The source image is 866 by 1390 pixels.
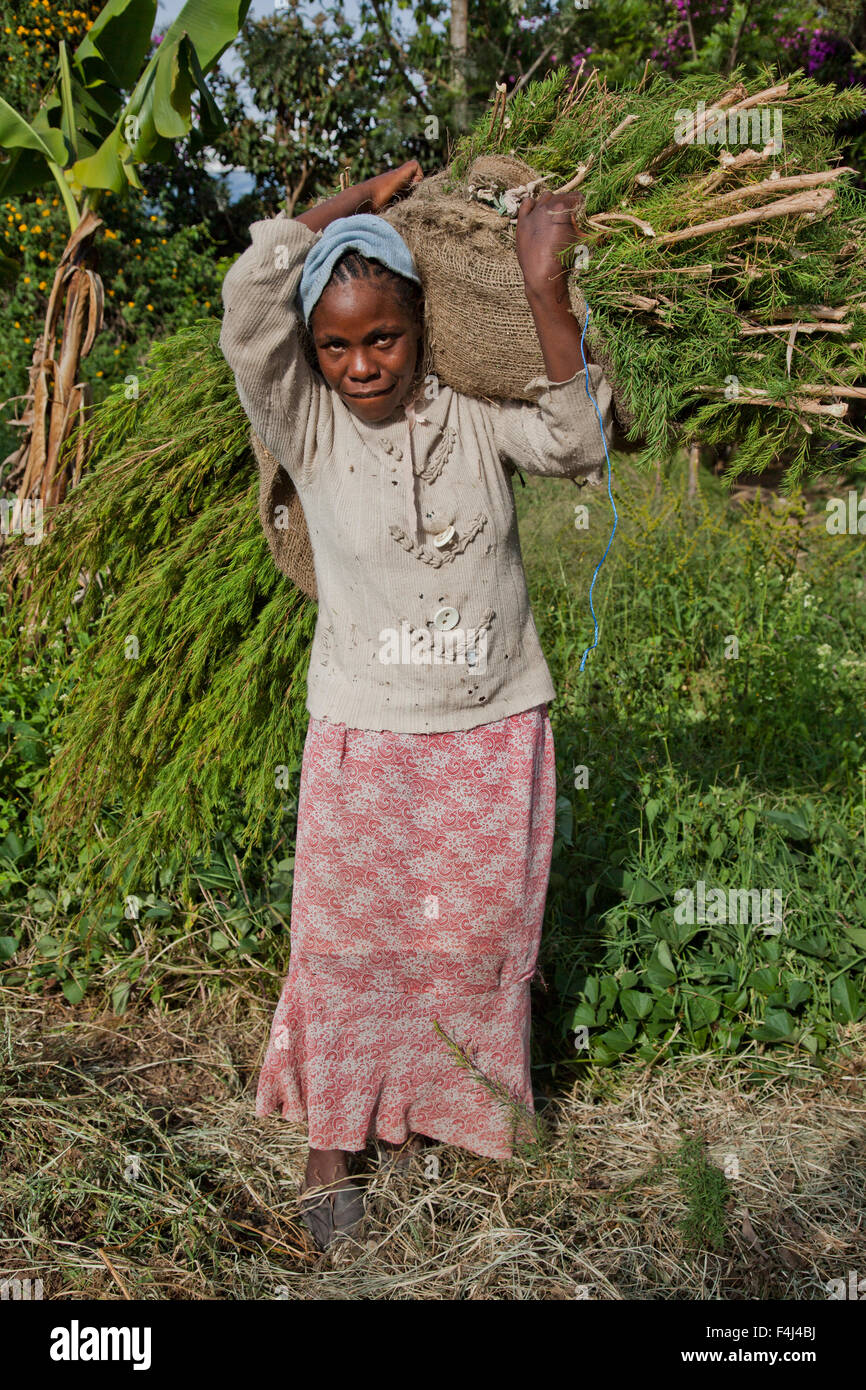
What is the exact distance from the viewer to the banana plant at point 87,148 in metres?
3.75

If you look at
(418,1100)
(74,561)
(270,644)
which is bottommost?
(418,1100)

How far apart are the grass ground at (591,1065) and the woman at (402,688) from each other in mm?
230

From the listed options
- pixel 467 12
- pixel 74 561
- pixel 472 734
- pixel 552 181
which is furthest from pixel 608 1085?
pixel 467 12

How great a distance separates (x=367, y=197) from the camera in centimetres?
213

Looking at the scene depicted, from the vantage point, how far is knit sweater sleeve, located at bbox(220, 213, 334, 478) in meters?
1.86

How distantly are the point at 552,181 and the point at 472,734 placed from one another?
105cm

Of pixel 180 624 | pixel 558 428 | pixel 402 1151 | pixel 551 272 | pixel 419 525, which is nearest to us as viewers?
pixel 551 272

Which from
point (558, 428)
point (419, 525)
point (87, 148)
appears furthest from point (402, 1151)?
point (87, 148)

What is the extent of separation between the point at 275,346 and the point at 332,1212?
1.88 metres

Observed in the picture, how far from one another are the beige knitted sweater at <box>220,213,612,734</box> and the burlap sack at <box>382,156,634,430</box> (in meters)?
0.07

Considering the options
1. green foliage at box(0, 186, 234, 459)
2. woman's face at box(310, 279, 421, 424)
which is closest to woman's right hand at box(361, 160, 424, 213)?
woman's face at box(310, 279, 421, 424)

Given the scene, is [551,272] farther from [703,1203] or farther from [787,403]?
[703,1203]

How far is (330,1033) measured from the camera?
2.37 metres
